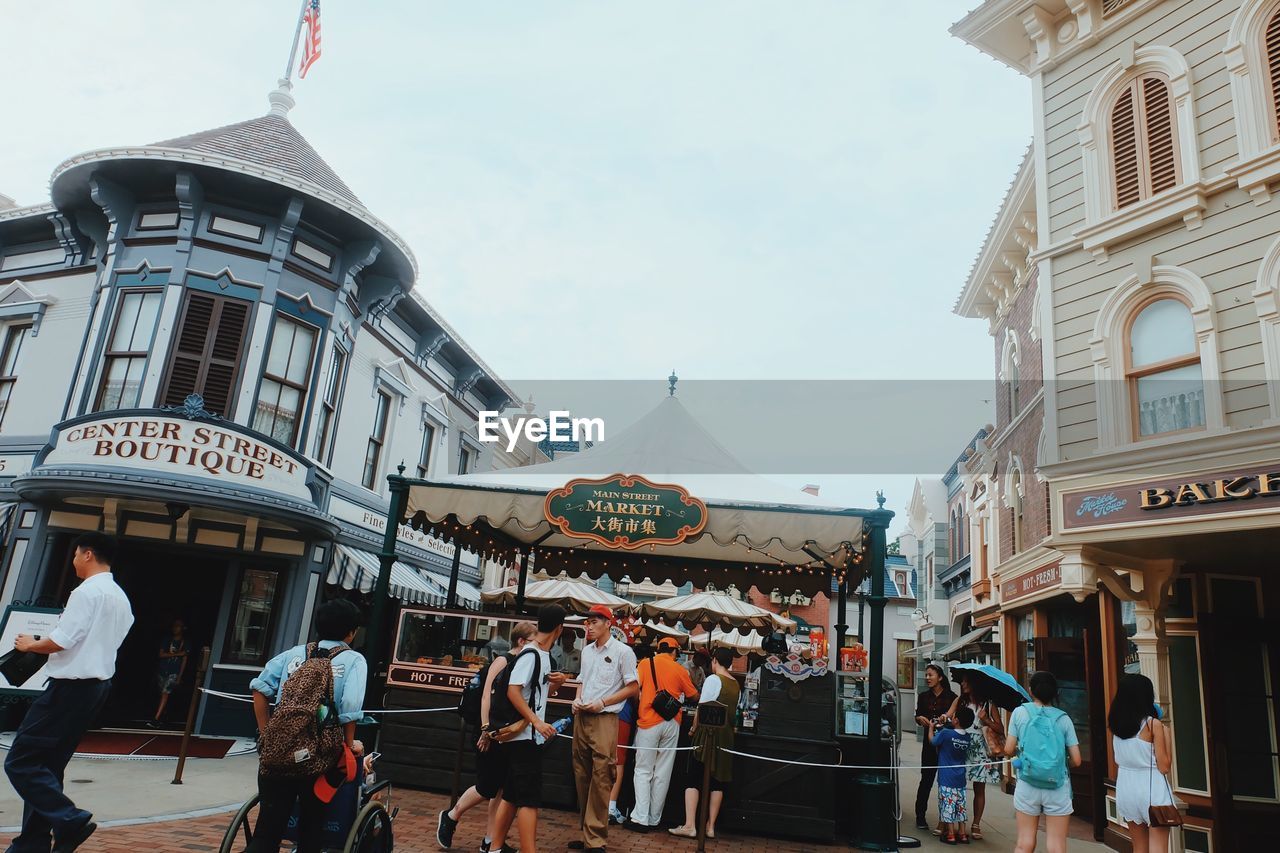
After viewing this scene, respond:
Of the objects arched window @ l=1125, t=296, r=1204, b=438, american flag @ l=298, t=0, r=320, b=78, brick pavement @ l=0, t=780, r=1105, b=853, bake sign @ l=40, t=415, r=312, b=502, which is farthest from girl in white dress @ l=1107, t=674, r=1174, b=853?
american flag @ l=298, t=0, r=320, b=78

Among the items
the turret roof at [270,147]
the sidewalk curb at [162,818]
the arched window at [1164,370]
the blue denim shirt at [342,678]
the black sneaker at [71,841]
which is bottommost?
the sidewalk curb at [162,818]

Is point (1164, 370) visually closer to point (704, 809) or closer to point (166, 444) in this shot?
point (704, 809)

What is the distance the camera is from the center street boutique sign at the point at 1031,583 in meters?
12.7

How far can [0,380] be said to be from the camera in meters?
13.9

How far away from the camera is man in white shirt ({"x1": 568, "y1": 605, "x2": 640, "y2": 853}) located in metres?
6.52

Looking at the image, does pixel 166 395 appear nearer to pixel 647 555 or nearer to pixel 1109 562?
pixel 647 555

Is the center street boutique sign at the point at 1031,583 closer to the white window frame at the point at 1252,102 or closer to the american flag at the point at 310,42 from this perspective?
the white window frame at the point at 1252,102

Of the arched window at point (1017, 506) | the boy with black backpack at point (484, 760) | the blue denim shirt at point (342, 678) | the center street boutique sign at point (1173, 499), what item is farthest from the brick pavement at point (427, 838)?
the arched window at point (1017, 506)

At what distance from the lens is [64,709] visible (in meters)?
4.75

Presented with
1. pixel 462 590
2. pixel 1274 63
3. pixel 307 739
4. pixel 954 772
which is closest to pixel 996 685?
pixel 954 772

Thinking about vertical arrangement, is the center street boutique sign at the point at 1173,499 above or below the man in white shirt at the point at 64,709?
above

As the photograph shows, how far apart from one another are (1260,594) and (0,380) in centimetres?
1809

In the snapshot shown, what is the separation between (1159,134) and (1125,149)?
15.3 inches

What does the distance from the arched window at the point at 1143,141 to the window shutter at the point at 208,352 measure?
40.1 feet
